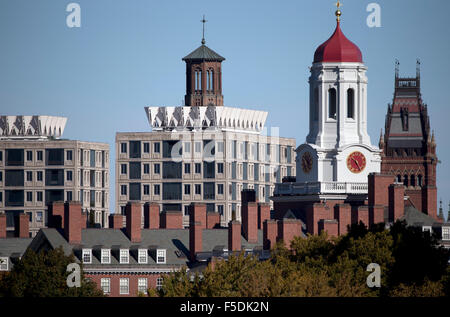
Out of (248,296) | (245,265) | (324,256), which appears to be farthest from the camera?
(324,256)

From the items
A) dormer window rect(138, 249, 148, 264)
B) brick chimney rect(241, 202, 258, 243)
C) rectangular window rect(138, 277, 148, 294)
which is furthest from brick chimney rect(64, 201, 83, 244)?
brick chimney rect(241, 202, 258, 243)

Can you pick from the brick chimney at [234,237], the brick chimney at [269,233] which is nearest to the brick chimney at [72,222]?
the brick chimney at [234,237]

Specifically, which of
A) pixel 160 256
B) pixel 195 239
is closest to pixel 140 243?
pixel 160 256

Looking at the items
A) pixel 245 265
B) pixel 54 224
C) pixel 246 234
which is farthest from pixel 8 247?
pixel 245 265

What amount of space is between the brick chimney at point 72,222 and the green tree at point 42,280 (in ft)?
66.9

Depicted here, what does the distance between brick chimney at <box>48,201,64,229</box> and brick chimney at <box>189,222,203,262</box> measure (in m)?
11.9

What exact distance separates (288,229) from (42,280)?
36655 mm

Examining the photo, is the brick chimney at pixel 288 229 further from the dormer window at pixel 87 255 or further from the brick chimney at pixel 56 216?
the brick chimney at pixel 56 216

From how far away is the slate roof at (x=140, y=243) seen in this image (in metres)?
182

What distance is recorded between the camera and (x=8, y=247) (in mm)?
192125

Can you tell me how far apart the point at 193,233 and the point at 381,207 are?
17.6 meters

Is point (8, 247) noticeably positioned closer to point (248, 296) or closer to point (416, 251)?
point (416, 251)

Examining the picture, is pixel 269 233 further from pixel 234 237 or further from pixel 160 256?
pixel 160 256
